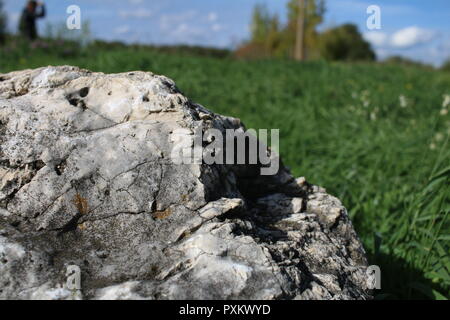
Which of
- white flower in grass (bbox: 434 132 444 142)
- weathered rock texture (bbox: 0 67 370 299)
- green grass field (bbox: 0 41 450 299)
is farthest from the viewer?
white flower in grass (bbox: 434 132 444 142)

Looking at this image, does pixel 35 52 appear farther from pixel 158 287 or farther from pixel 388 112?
pixel 158 287

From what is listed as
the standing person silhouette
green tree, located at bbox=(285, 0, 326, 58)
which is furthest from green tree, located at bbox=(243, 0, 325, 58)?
the standing person silhouette

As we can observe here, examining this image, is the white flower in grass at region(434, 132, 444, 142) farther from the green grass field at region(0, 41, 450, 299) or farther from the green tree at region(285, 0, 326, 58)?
the green tree at region(285, 0, 326, 58)

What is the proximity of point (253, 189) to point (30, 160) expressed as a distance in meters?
0.88

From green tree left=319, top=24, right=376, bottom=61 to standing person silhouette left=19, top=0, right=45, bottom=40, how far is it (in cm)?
1712

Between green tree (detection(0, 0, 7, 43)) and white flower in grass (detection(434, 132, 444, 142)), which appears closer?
white flower in grass (detection(434, 132, 444, 142))

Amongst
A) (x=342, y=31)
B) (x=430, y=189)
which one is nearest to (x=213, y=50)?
(x=342, y=31)

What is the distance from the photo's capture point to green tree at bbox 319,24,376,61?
26.3 m

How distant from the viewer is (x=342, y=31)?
2730cm

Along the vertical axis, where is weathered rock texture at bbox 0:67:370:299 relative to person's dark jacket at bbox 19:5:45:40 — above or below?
below

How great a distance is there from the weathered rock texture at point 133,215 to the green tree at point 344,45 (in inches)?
1003

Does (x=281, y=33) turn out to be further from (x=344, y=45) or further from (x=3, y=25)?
(x=3, y=25)

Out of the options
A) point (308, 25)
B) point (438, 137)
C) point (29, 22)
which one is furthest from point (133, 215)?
point (308, 25)

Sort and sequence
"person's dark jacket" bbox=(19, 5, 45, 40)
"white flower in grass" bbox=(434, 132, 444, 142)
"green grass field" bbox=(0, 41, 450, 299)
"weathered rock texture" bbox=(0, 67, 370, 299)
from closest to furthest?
"weathered rock texture" bbox=(0, 67, 370, 299) → "green grass field" bbox=(0, 41, 450, 299) → "white flower in grass" bbox=(434, 132, 444, 142) → "person's dark jacket" bbox=(19, 5, 45, 40)
